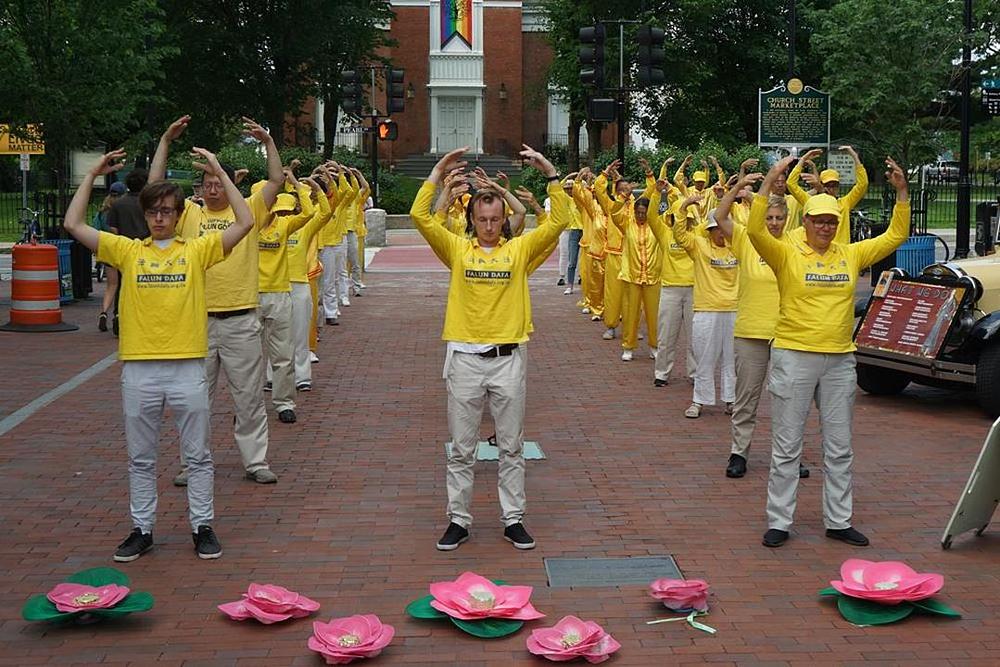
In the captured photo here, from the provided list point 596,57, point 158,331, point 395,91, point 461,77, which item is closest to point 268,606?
point 158,331

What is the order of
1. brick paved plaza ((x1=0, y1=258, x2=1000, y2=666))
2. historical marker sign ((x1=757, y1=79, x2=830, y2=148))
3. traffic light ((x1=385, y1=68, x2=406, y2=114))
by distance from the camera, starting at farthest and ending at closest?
traffic light ((x1=385, y1=68, x2=406, y2=114)), historical marker sign ((x1=757, y1=79, x2=830, y2=148)), brick paved plaza ((x1=0, y1=258, x2=1000, y2=666))

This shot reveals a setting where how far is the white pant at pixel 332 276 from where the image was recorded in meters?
17.7

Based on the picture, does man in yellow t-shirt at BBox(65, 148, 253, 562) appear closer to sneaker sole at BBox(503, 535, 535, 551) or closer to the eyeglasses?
the eyeglasses

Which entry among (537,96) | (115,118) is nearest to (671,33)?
(537,96)

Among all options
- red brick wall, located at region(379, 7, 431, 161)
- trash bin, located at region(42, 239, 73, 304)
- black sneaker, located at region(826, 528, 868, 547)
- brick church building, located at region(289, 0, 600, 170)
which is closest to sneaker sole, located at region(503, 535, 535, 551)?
black sneaker, located at region(826, 528, 868, 547)

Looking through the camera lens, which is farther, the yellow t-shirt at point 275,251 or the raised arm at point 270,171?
the yellow t-shirt at point 275,251

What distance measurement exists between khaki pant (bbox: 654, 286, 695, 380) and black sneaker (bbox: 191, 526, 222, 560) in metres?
5.98

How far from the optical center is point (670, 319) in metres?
12.3

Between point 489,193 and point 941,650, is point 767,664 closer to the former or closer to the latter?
point 941,650

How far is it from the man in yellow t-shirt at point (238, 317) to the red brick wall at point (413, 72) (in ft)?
158

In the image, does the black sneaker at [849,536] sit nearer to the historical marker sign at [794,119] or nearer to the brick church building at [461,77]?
the historical marker sign at [794,119]

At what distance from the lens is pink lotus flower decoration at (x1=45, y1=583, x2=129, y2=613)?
6.00 meters

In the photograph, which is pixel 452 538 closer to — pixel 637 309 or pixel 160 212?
pixel 160 212

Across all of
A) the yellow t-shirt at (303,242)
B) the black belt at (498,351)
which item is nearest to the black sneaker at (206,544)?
the black belt at (498,351)
